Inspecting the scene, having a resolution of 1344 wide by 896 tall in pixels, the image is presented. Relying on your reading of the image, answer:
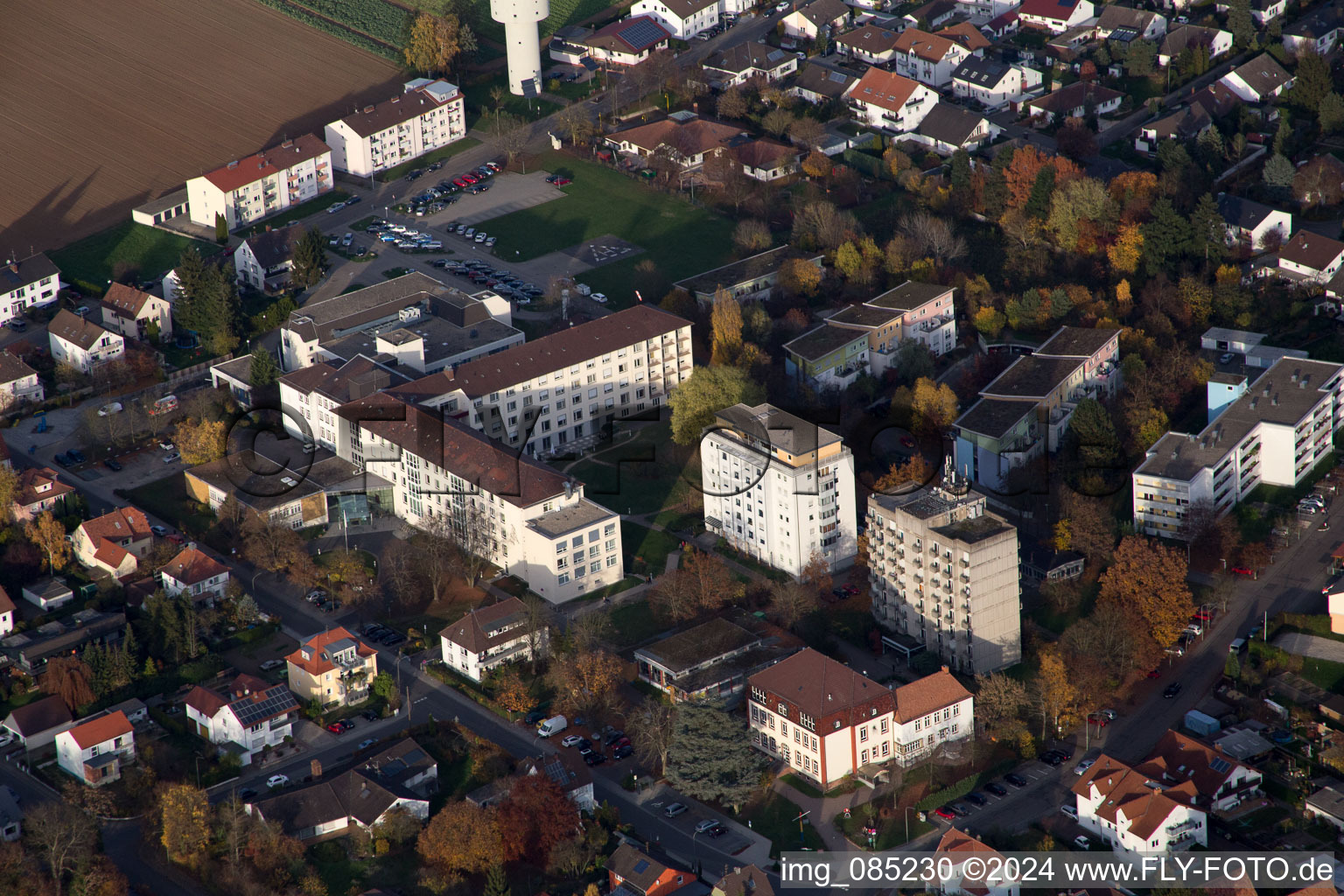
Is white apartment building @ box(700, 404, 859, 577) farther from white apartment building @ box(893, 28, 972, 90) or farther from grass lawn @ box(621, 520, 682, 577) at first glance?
white apartment building @ box(893, 28, 972, 90)

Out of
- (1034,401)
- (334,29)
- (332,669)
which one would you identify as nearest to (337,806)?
(332,669)

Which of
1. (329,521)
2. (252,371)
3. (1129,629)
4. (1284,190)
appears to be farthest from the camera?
(1284,190)

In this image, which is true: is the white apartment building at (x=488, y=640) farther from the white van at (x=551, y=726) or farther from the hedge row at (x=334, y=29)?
the hedge row at (x=334, y=29)

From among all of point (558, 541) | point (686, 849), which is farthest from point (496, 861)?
point (558, 541)

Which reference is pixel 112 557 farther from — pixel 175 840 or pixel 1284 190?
pixel 1284 190

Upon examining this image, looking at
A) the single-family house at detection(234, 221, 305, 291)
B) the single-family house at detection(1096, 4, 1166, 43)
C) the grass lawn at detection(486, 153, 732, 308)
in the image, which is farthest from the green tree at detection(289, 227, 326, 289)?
the single-family house at detection(1096, 4, 1166, 43)
